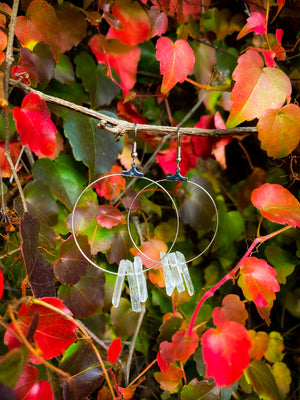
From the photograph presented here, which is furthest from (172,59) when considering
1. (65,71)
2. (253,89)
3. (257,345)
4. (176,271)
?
(257,345)

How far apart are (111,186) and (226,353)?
42cm

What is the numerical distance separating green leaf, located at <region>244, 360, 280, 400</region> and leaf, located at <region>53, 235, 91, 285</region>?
40 centimetres

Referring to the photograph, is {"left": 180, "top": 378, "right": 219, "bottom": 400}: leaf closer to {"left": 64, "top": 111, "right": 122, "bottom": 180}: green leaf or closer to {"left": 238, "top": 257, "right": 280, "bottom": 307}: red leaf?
{"left": 238, "top": 257, "right": 280, "bottom": 307}: red leaf

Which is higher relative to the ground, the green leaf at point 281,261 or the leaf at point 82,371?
the green leaf at point 281,261

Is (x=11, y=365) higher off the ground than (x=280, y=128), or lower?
lower

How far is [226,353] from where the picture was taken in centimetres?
45

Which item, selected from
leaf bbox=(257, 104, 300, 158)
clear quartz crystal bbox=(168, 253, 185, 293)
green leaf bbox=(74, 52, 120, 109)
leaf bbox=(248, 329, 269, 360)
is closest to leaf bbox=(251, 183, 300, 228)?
leaf bbox=(257, 104, 300, 158)

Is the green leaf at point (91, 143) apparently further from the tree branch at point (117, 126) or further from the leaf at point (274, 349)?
the leaf at point (274, 349)

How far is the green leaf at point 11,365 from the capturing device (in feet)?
1.21

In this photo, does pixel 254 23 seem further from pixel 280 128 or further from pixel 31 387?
pixel 31 387

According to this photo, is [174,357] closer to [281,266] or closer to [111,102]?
[281,266]

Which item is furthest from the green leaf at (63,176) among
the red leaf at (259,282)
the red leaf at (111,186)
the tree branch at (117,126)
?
the red leaf at (259,282)

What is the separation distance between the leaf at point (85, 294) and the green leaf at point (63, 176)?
143mm

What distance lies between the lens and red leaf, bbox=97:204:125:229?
0.67 metres
